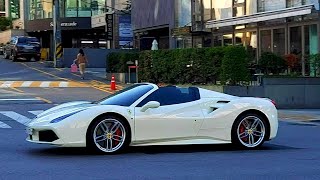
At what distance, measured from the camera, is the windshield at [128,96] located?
1102cm

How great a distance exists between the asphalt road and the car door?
0.34 metres

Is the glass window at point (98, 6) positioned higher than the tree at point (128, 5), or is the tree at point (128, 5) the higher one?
the glass window at point (98, 6)

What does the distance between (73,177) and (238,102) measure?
416 cm

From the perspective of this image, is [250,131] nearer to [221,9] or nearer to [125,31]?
[221,9]

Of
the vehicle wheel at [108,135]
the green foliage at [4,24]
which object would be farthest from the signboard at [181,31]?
the green foliage at [4,24]

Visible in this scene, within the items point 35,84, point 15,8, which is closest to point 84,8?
point 15,8

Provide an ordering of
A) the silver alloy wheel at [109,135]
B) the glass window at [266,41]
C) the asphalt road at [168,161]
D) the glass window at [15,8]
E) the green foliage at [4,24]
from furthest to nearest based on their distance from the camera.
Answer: the green foliage at [4,24]
the glass window at [15,8]
the glass window at [266,41]
the silver alloy wheel at [109,135]
the asphalt road at [168,161]

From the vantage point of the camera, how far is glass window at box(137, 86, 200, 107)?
11.1 meters

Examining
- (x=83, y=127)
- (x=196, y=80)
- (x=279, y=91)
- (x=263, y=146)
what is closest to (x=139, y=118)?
(x=83, y=127)

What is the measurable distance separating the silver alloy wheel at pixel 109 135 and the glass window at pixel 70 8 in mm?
53551

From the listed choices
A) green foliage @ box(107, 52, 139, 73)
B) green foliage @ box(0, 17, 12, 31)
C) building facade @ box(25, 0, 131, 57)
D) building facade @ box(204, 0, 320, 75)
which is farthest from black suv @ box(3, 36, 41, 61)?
green foliage @ box(0, 17, 12, 31)

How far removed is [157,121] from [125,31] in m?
41.6

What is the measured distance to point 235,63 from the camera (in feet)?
73.2

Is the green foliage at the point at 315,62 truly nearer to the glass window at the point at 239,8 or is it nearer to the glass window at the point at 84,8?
the glass window at the point at 239,8
